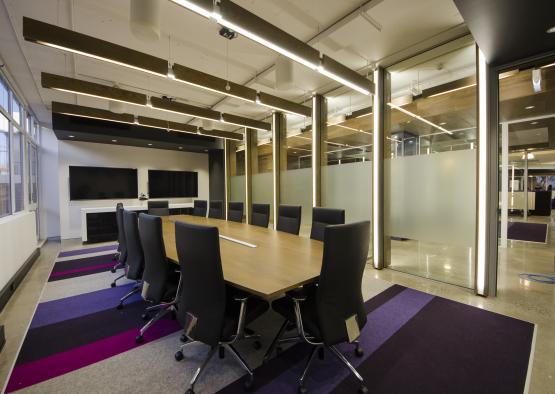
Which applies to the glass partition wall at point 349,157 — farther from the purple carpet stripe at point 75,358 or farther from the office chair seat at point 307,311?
the purple carpet stripe at point 75,358

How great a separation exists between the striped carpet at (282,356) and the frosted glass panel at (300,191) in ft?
8.85

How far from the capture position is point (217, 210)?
5.64 metres

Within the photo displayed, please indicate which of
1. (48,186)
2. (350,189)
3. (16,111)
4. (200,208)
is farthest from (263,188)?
(48,186)

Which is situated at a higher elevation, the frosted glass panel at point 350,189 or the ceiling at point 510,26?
the ceiling at point 510,26

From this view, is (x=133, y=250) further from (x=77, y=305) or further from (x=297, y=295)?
(x=297, y=295)

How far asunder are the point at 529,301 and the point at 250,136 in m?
6.38

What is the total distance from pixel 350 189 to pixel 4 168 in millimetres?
5384

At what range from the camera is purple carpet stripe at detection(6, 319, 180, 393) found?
5.73 feet

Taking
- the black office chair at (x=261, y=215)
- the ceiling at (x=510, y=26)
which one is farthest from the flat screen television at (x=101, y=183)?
the ceiling at (x=510, y=26)

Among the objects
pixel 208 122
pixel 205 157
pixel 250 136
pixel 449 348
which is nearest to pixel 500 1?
pixel 449 348

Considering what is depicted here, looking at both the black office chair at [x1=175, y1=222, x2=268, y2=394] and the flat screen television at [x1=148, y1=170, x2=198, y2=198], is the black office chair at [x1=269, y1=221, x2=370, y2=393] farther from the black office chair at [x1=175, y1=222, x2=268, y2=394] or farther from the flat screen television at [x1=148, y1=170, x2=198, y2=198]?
the flat screen television at [x1=148, y1=170, x2=198, y2=198]

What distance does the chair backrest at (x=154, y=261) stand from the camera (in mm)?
2115

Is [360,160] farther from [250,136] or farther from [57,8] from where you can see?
[57,8]

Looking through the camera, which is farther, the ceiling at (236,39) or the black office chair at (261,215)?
the black office chair at (261,215)
